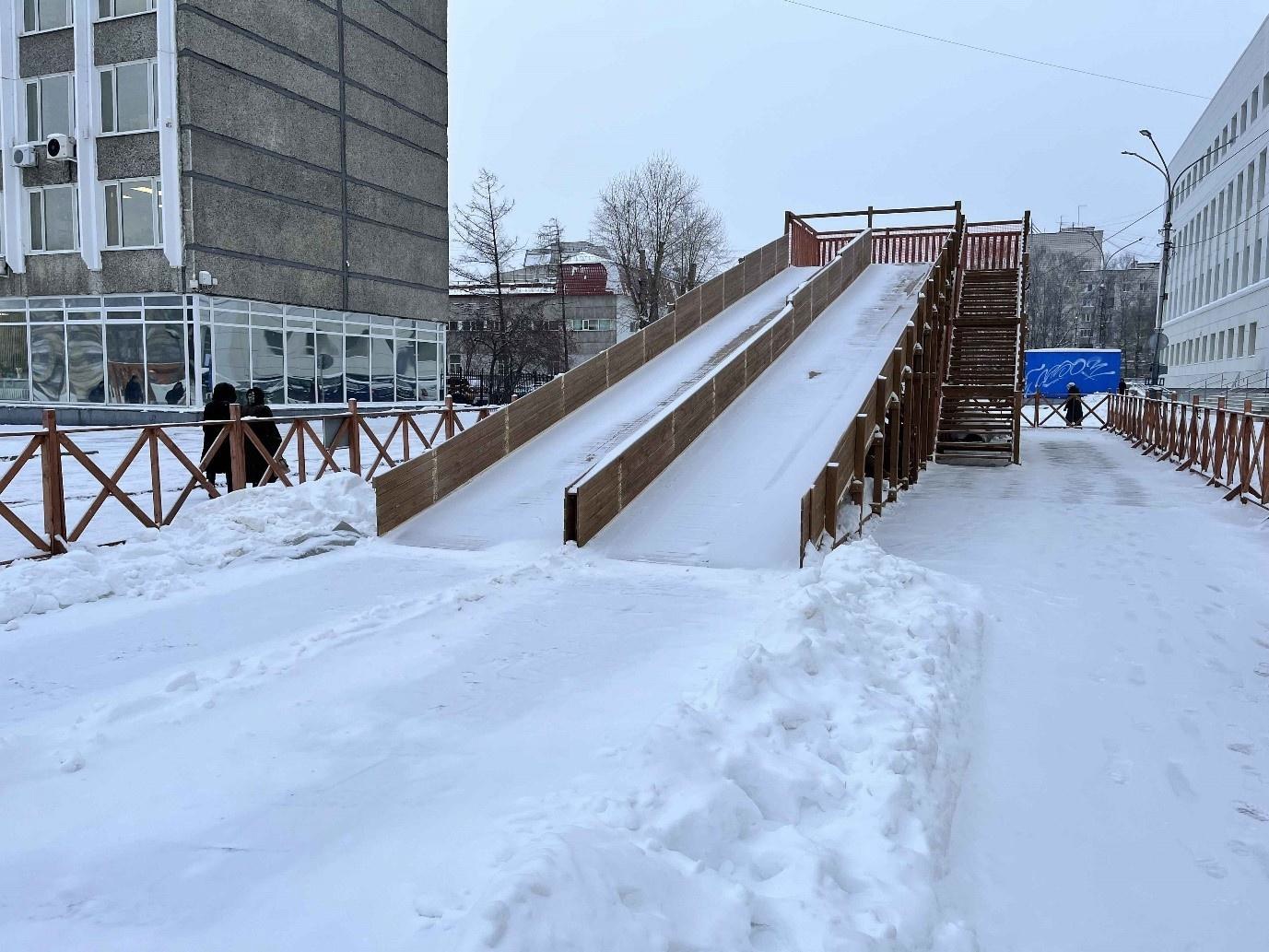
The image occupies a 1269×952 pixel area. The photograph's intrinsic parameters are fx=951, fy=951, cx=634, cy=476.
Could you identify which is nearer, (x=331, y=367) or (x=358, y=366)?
(x=331, y=367)

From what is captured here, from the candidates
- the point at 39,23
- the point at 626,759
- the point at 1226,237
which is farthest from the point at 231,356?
the point at 1226,237

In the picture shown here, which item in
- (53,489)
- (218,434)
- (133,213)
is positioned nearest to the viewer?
(53,489)

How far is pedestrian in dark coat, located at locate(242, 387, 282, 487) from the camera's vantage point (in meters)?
11.6

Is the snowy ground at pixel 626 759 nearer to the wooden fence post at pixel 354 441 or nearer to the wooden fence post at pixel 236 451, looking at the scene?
the wooden fence post at pixel 236 451

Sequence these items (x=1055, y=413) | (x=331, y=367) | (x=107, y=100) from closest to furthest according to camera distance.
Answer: (x=107, y=100) < (x=331, y=367) < (x=1055, y=413)

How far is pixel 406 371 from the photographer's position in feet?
107

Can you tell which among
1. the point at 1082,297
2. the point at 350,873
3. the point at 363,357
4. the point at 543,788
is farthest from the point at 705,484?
the point at 1082,297

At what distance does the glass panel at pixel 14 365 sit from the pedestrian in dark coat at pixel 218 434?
1776 cm

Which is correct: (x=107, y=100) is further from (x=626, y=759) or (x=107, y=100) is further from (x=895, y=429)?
(x=626, y=759)

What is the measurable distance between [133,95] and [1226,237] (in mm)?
46948

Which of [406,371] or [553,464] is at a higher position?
[406,371]

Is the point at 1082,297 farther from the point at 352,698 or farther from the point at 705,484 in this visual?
the point at 352,698

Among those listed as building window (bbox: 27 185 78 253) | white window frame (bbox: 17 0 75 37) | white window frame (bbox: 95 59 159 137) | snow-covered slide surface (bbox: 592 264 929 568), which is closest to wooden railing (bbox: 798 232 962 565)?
snow-covered slide surface (bbox: 592 264 929 568)

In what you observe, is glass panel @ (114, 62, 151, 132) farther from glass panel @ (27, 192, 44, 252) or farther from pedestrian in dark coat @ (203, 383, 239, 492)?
pedestrian in dark coat @ (203, 383, 239, 492)
